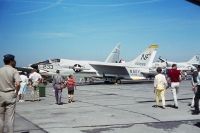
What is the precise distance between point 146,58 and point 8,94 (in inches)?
1636

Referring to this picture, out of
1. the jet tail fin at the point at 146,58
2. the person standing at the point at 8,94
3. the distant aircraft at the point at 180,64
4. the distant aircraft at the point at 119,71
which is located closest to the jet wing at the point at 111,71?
the distant aircraft at the point at 119,71

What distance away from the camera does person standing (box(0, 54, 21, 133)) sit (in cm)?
774

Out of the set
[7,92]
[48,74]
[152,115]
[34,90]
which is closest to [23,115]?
[152,115]

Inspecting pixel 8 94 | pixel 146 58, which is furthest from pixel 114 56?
pixel 8 94

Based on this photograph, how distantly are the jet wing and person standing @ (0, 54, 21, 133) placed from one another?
36511mm

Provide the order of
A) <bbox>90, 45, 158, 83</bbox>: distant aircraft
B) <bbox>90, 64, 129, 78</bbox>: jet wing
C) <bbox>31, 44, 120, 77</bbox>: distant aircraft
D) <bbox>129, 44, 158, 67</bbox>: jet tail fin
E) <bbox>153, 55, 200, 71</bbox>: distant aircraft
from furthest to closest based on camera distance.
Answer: <bbox>153, 55, 200, 71</bbox>: distant aircraft < <bbox>129, 44, 158, 67</bbox>: jet tail fin < <bbox>90, 64, 129, 78</bbox>: jet wing < <bbox>90, 45, 158, 83</bbox>: distant aircraft < <bbox>31, 44, 120, 77</bbox>: distant aircraft

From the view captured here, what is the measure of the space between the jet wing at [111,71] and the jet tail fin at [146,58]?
3003mm

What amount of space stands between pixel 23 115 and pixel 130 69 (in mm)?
32357

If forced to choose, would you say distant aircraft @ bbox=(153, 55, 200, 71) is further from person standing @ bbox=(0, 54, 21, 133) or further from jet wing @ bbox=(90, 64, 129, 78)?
person standing @ bbox=(0, 54, 21, 133)

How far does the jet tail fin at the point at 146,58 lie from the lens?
48.0 m

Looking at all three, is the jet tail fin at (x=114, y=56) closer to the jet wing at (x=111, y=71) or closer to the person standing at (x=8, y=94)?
the jet wing at (x=111, y=71)

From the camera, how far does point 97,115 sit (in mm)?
12617

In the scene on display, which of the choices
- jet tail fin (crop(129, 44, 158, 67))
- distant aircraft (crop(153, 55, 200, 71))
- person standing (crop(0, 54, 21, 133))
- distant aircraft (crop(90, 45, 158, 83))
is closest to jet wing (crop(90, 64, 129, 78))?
distant aircraft (crop(90, 45, 158, 83))

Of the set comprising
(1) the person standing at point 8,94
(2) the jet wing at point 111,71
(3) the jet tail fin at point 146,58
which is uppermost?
(3) the jet tail fin at point 146,58
